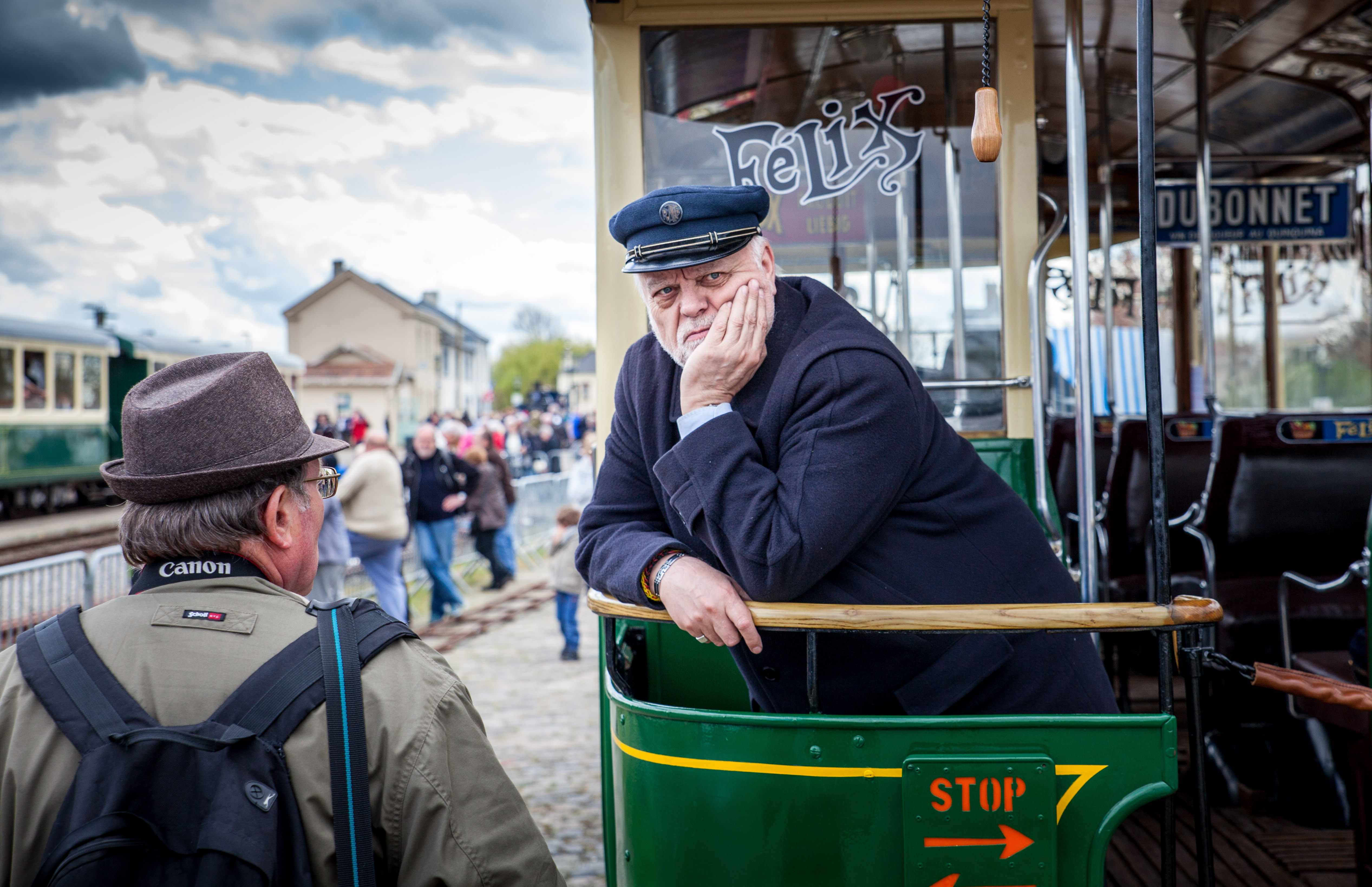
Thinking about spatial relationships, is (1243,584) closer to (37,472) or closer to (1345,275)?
(1345,275)

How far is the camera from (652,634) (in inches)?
113

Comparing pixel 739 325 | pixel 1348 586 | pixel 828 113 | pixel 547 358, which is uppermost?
pixel 547 358

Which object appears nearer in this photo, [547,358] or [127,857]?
[127,857]

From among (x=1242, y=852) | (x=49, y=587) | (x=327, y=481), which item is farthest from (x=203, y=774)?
(x=49, y=587)

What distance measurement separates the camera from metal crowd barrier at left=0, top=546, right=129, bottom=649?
6715 mm

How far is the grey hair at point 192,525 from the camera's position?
1477mm

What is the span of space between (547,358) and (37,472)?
5904cm

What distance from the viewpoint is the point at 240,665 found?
1.37 m

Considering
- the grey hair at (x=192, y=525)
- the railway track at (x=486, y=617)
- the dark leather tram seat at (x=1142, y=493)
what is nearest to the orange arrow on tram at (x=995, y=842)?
the grey hair at (x=192, y=525)

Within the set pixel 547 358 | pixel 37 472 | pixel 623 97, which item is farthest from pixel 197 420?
pixel 547 358

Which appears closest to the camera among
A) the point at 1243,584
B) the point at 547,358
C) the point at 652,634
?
the point at 652,634

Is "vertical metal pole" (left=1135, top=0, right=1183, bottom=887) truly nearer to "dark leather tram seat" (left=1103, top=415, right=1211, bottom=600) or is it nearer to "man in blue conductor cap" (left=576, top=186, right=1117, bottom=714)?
"man in blue conductor cap" (left=576, top=186, right=1117, bottom=714)

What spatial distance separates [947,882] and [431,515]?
8.28 meters

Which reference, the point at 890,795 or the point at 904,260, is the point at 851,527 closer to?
the point at 890,795
